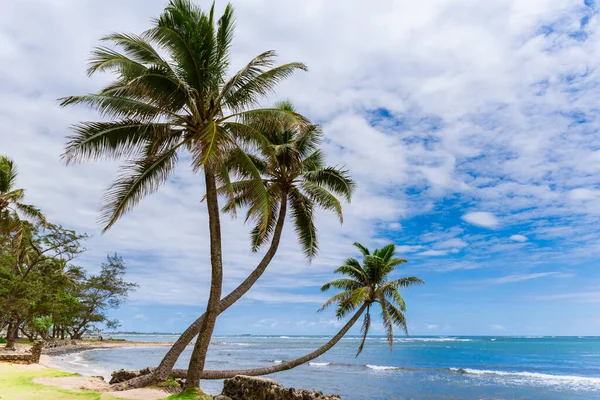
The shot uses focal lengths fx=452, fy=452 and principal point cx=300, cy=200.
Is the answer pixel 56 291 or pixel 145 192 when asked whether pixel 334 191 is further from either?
pixel 56 291

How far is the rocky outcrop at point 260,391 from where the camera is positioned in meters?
11.0

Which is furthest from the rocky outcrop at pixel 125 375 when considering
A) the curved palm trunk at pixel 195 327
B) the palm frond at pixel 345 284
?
the palm frond at pixel 345 284

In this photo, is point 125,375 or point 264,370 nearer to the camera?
point 125,375

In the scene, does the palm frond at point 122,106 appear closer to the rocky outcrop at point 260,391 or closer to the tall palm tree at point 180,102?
the tall palm tree at point 180,102

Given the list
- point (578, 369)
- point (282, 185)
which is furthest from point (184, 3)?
point (578, 369)

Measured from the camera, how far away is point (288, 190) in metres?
15.1

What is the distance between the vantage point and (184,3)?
10789mm

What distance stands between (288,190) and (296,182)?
0.38m

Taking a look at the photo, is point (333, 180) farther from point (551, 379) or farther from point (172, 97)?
point (551, 379)

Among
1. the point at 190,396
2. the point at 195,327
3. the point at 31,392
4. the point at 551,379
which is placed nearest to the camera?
the point at 190,396

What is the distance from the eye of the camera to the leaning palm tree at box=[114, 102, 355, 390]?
1362 centimetres

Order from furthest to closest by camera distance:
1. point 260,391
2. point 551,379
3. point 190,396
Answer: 1. point 551,379
2. point 260,391
3. point 190,396

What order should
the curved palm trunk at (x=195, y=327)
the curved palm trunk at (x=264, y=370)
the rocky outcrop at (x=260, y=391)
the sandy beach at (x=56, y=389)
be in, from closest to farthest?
the sandy beach at (x=56, y=389) → the rocky outcrop at (x=260, y=391) → the curved palm trunk at (x=195, y=327) → the curved palm trunk at (x=264, y=370)

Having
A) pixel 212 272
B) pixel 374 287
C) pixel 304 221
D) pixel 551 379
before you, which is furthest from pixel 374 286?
pixel 551 379
